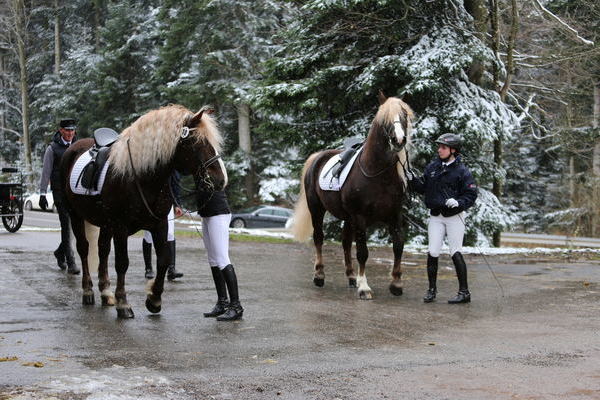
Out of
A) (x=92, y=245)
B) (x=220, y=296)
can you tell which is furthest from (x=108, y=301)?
(x=220, y=296)

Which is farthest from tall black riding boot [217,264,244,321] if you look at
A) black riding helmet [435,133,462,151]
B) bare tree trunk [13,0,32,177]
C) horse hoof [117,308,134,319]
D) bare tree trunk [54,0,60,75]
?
bare tree trunk [54,0,60,75]

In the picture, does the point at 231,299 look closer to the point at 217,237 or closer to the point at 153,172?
the point at 217,237

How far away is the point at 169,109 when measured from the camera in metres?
7.44

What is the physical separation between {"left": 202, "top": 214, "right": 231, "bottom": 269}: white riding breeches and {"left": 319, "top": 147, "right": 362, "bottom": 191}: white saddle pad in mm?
2770

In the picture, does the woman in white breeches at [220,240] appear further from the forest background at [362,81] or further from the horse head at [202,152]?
the forest background at [362,81]

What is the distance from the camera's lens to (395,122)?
892 cm

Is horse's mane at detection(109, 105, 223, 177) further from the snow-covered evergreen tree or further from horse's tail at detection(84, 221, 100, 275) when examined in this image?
the snow-covered evergreen tree

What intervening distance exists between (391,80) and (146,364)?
1284 cm

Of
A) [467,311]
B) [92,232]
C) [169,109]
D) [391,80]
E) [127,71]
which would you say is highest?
[127,71]

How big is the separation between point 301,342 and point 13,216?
540 inches

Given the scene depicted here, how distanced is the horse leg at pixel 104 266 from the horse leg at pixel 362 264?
A: 3.10 meters

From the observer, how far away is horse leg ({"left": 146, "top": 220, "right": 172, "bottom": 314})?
757 centimetres

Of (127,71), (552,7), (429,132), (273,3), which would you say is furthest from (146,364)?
(127,71)

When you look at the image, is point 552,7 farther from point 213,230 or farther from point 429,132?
point 213,230
